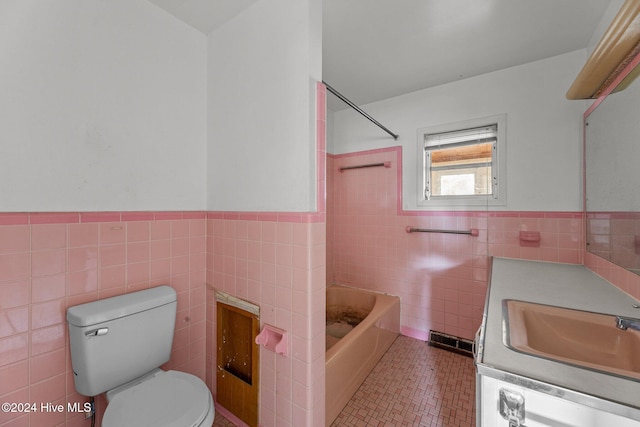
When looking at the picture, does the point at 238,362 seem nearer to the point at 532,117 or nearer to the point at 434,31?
the point at 434,31

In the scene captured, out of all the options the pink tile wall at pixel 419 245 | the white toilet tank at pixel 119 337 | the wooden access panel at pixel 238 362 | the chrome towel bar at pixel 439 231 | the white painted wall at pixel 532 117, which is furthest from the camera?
the chrome towel bar at pixel 439 231

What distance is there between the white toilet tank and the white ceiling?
5.51ft

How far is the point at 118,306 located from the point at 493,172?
2.75 m

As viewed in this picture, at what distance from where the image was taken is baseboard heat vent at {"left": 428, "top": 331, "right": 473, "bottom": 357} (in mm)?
2143

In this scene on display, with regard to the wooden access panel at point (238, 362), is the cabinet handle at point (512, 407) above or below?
above

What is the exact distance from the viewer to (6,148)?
1.01 m

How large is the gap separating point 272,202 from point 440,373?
185 cm

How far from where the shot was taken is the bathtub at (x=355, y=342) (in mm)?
1504

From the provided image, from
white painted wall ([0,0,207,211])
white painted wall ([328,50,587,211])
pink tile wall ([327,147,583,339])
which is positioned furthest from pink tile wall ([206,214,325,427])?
white painted wall ([328,50,587,211])

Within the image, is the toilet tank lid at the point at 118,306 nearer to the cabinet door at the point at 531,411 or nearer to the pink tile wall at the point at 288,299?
the pink tile wall at the point at 288,299

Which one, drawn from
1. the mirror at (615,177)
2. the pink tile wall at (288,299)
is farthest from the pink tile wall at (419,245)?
the pink tile wall at (288,299)

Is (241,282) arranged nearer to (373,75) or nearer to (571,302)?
(571,302)

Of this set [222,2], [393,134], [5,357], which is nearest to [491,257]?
[393,134]

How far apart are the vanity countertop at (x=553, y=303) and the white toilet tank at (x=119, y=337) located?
4.77ft
